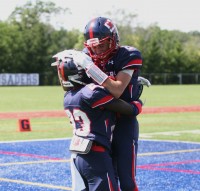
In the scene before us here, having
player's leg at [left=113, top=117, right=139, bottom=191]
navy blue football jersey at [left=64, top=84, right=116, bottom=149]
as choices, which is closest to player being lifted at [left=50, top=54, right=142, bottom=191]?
navy blue football jersey at [left=64, top=84, right=116, bottom=149]

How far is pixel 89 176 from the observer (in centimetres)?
439

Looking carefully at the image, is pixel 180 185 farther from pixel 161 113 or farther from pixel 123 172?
pixel 161 113

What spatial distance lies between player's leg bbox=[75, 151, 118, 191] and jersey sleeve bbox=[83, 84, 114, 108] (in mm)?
385

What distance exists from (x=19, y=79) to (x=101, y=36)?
59624 mm

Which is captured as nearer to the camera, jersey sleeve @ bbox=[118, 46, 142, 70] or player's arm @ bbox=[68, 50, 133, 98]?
player's arm @ bbox=[68, 50, 133, 98]

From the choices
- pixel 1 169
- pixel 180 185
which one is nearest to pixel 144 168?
pixel 180 185

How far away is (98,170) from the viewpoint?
435 centimetres

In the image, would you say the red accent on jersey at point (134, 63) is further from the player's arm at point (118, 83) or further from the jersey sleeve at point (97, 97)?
the jersey sleeve at point (97, 97)

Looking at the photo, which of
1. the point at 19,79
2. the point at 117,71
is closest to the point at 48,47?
the point at 19,79

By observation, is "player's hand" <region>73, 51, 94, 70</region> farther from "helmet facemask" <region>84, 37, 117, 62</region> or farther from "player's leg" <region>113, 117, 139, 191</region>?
"player's leg" <region>113, 117, 139, 191</region>

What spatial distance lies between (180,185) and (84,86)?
3.34 metres

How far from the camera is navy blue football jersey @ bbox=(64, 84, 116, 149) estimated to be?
4.39 metres

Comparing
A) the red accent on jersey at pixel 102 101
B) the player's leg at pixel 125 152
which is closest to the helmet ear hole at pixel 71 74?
the red accent on jersey at pixel 102 101

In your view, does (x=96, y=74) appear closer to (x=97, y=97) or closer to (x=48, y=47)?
(x=97, y=97)
